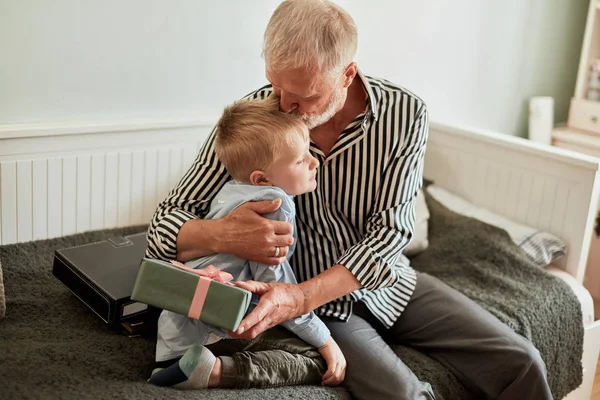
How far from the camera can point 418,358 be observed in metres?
1.58

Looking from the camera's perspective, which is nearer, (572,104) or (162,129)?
(162,129)

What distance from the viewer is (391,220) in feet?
4.87

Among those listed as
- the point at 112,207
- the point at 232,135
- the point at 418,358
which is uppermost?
the point at 232,135

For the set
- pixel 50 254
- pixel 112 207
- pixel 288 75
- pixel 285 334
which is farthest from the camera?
pixel 112 207

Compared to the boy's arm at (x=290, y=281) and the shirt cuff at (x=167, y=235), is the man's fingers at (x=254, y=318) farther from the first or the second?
the shirt cuff at (x=167, y=235)

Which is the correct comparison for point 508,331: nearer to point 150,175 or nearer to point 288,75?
point 288,75

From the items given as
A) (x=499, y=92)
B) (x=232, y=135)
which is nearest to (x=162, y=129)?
(x=232, y=135)

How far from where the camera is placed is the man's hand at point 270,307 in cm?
124

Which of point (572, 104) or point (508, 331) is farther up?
point (572, 104)

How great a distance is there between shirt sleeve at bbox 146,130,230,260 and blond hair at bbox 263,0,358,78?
10.7 inches

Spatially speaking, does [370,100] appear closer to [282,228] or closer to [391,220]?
[391,220]

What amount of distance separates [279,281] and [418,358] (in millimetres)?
413

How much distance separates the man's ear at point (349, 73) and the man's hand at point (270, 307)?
1.40ft

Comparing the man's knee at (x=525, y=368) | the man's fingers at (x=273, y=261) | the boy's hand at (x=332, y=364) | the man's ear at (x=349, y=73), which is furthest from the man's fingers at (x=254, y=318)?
the man's knee at (x=525, y=368)
